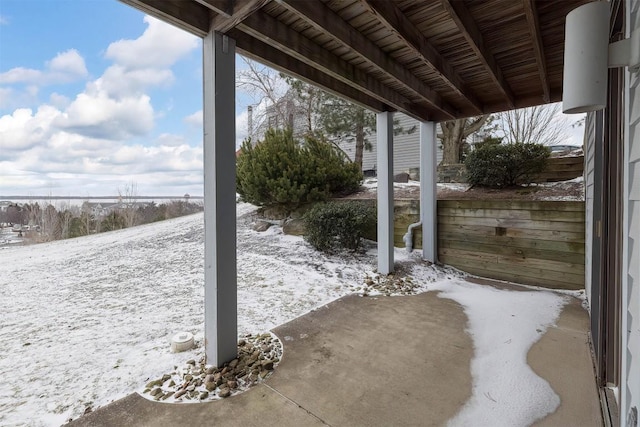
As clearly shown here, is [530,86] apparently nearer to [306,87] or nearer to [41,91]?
[306,87]

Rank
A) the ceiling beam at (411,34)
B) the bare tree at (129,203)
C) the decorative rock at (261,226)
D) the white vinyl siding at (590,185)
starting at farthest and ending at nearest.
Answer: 1. the bare tree at (129,203)
2. the decorative rock at (261,226)
3. the white vinyl siding at (590,185)
4. the ceiling beam at (411,34)

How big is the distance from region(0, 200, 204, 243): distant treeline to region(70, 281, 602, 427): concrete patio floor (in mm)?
5378

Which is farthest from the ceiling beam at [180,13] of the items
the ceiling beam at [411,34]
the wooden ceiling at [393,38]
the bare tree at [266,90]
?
the bare tree at [266,90]

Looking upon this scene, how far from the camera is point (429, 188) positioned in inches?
181

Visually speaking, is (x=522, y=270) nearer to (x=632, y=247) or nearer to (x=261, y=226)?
(x=632, y=247)

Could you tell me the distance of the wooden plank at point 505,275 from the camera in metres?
3.79

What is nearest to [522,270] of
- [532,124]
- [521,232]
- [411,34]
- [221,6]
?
[521,232]

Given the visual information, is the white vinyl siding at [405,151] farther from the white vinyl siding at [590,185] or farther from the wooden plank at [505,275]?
the white vinyl siding at [590,185]

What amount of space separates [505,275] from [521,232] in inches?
25.8

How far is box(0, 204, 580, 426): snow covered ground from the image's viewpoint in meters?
1.87

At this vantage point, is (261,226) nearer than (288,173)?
No

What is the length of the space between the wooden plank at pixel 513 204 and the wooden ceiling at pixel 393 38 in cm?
136

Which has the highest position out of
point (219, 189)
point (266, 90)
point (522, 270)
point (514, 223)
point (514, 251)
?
point (266, 90)

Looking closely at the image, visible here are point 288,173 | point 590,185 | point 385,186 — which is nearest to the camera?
point 590,185
